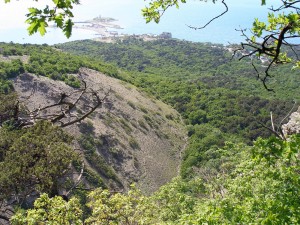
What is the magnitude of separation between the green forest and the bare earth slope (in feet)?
5.49

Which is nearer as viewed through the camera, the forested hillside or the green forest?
the green forest

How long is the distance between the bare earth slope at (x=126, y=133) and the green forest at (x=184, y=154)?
1.67 m

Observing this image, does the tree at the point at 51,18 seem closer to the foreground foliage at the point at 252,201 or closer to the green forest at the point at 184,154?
the green forest at the point at 184,154

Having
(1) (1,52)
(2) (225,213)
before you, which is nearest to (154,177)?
(1) (1,52)

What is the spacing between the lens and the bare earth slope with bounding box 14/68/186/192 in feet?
117

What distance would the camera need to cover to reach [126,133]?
41250mm

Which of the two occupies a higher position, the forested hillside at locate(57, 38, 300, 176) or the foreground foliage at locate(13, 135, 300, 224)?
the foreground foliage at locate(13, 135, 300, 224)

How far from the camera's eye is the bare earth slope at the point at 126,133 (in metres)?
35.6

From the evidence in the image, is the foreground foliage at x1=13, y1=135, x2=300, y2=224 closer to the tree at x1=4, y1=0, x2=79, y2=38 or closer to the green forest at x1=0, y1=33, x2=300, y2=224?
the green forest at x1=0, y1=33, x2=300, y2=224

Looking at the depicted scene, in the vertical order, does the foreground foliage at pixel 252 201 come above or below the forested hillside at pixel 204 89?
above

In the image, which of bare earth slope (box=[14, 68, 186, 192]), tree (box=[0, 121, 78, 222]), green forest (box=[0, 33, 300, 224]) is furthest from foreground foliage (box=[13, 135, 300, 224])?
bare earth slope (box=[14, 68, 186, 192])

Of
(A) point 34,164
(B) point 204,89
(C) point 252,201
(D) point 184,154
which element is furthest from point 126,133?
(B) point 204,89

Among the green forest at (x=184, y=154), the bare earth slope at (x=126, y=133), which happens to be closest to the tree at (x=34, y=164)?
the green forest at (x=184, y=154)

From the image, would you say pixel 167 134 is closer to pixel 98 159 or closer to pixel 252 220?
pixel 98 159
